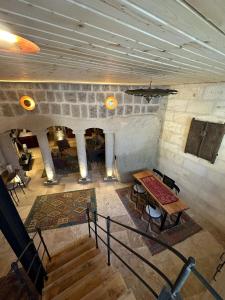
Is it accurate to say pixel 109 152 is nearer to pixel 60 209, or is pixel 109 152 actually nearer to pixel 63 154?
pixel 60 209

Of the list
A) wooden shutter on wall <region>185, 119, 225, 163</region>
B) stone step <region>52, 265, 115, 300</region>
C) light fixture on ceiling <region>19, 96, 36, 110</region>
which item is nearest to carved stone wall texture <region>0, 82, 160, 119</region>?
light fixture on ceiling <region>19, 96, 36, 110</region>

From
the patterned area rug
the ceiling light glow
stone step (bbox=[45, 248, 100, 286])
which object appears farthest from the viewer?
the patterned area rug

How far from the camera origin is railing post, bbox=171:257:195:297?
745 mm

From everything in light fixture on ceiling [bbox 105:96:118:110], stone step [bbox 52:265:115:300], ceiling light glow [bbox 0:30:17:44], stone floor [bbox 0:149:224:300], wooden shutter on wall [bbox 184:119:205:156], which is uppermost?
ceiling light glow [bbox 0:30:17:44]

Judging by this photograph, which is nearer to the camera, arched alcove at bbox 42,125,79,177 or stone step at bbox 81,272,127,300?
stone step at bbox 81,272,127,300

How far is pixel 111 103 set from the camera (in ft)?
13.5

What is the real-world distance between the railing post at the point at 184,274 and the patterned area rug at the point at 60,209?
3387mm

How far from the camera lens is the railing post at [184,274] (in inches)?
29.3

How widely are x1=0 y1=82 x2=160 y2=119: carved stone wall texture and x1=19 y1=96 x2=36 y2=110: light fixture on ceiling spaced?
0.12 metres

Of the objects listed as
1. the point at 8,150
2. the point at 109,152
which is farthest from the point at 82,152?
the point at 8,150

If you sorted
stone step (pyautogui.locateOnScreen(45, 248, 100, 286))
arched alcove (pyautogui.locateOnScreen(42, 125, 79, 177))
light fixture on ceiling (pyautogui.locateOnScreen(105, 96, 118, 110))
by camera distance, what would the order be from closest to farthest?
stone step (pyautogui.locateOnScreen(45, 248, 100, 286)) → light fixture on ceiling (pyautogui.locateOnScreen(105, 96, 118, 110)) → arched alcove (pyautogui.locateOnScreen(42, 125, 79, 177))

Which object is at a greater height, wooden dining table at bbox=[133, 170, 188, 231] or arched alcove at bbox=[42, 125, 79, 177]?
wooden dining table at bbox=[133, 170, 188, 231]

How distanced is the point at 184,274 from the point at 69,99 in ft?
14.0

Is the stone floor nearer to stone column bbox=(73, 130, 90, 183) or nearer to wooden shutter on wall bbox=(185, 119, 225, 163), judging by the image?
stone column bbox=(73, 130, 90, 183)
